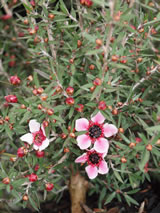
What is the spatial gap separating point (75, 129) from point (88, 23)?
2.10 ft

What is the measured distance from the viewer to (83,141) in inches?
57.1

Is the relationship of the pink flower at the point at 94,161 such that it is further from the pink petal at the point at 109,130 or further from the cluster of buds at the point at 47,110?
the cluster of buds at the point at 47,110

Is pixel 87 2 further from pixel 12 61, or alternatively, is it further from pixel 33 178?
pixel 12 61

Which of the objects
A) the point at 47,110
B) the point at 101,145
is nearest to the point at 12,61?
the point at 47,110

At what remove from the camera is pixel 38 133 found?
150 cm

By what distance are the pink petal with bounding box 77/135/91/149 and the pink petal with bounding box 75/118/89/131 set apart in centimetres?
4

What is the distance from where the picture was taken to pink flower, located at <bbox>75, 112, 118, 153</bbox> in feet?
4.71

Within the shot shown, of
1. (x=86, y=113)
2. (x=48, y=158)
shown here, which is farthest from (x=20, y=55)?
(x=86, y=113)

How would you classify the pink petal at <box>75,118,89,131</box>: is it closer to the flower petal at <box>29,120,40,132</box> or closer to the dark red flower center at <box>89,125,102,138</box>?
the dark red flower center at <box>89,125,102,138</box>

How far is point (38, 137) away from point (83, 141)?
26 cm

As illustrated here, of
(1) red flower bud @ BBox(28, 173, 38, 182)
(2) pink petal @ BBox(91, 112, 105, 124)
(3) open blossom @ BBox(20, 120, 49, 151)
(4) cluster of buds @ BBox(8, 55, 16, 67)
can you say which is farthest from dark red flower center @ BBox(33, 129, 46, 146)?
(4) cluster of buds @ BBox(8, 55, 16, 67)

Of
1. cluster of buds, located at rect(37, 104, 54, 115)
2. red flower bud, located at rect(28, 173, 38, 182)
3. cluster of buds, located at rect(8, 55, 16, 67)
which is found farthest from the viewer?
cluster of buds, located at rect(8, 55, 16, 67)

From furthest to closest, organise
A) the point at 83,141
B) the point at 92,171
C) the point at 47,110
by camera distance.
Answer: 1. the point at 92,171
2. the point at 83,141
3. the point at 47,110

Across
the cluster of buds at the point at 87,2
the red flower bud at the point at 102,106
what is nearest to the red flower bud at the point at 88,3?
the cluster of buds at the point at 87,2
